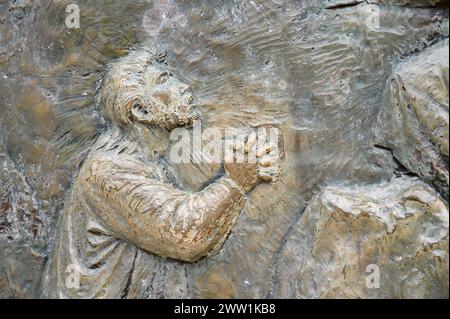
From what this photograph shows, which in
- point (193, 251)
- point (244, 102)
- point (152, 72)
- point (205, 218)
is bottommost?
point (193, 251)

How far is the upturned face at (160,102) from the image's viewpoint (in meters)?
2.42

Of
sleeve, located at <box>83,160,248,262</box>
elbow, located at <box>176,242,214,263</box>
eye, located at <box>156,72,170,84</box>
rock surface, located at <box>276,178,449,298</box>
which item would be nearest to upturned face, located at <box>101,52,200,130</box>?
eye, located at <box>156,72,170,84</box>

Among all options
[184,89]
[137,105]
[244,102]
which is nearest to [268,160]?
[244,102]

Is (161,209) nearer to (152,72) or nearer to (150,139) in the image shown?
(150,139)

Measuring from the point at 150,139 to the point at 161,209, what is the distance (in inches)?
10.7

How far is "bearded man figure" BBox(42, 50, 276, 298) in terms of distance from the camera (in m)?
2.36

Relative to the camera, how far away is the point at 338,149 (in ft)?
7.93

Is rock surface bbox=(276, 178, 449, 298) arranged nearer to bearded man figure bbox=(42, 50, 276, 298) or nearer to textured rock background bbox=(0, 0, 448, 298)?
textured rock background bbox=(0, 0, 448, 298)

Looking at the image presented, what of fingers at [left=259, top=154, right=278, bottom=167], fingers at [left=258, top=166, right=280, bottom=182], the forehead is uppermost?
the forehead

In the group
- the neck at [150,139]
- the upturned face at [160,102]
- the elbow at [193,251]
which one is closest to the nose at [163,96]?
the upturned face at [160,102]

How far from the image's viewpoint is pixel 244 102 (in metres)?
2.47

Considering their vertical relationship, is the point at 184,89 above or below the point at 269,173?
above

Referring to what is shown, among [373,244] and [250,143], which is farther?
[250,143]
